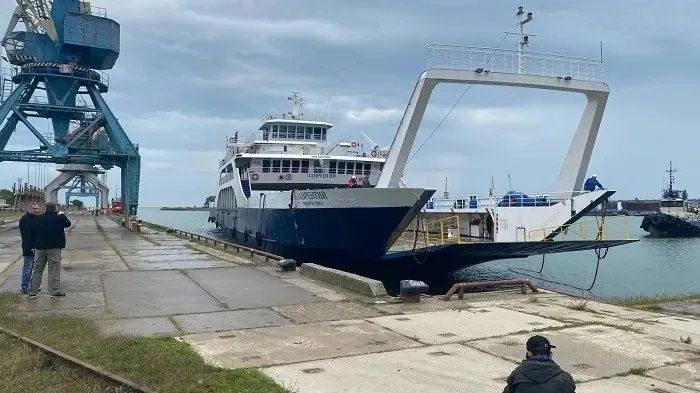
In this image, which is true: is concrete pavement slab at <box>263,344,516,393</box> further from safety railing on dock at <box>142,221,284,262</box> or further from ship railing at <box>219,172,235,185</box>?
ship railing at <box>219,172,235,185</box>

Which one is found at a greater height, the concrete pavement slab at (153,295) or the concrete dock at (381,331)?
the concrete dock at (381,331)

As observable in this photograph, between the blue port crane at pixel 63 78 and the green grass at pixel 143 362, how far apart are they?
3775 cm

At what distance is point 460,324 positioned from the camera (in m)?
7.79

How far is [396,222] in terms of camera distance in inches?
577

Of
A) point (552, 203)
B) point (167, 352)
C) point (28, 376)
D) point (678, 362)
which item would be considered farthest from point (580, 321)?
point (552, 203)

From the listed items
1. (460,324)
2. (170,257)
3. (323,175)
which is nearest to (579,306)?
(460,324)

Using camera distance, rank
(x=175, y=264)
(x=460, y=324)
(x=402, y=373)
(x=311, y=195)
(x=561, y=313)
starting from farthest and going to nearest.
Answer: (x=311, y=195)
(x=175, y=264)
(x=561, y=313)
(x=460, y=324)
(x=402, y=373)

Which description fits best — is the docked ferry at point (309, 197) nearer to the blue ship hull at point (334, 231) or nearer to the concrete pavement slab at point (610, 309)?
the blue ship hull at point (334, 231)

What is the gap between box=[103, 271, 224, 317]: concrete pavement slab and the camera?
8836 millimetres

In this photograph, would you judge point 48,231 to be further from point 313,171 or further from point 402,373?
point 313,171

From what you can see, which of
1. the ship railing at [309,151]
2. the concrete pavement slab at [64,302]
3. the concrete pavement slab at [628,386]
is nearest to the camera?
the concrete pavement slab at [628,386]

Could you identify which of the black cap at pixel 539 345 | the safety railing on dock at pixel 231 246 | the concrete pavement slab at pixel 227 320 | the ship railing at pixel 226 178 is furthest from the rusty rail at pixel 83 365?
the ship railing at pixel 226 178

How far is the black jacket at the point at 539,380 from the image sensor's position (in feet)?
11.0

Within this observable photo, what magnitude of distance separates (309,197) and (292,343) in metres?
11.2
